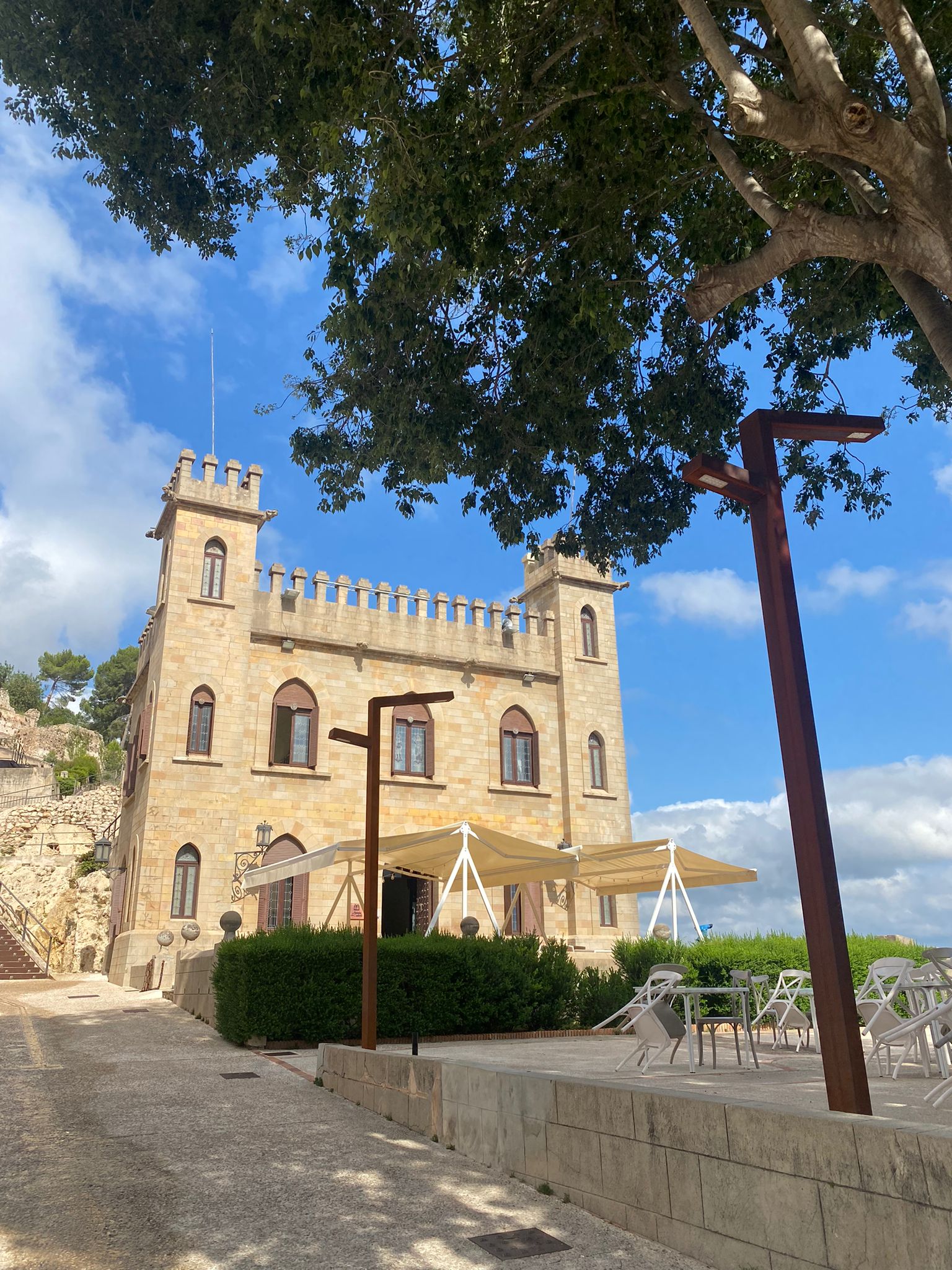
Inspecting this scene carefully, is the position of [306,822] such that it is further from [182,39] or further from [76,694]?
[76,694]

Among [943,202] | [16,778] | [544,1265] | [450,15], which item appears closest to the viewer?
[544,1265]

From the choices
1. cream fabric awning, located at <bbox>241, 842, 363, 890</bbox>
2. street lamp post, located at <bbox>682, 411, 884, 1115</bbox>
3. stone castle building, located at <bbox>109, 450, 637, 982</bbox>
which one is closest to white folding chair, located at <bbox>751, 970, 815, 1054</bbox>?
street lamp post, located at <bbox>682, 411, 884, 1115</bbox>

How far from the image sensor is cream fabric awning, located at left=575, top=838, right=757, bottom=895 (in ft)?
52.6

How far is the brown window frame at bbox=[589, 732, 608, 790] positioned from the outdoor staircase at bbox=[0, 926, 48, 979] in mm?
15331

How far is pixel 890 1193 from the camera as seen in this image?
309 cm

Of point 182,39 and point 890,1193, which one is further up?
point 182,39

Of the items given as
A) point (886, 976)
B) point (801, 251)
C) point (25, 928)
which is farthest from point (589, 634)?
point (801, 251)

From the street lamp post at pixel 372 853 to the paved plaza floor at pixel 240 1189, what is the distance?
0.82 m

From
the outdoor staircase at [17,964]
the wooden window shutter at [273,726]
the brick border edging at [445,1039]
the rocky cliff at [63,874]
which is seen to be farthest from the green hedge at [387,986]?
the rocky cliff at [63,874]

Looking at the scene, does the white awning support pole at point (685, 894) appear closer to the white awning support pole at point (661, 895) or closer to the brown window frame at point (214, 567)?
the white awning support pole at point (661, 895)

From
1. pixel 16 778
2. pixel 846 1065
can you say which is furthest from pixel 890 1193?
pixel 16 778

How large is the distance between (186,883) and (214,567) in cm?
792

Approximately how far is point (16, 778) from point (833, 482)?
1984 inches

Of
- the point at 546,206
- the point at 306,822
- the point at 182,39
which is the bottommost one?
the point at 306,822
